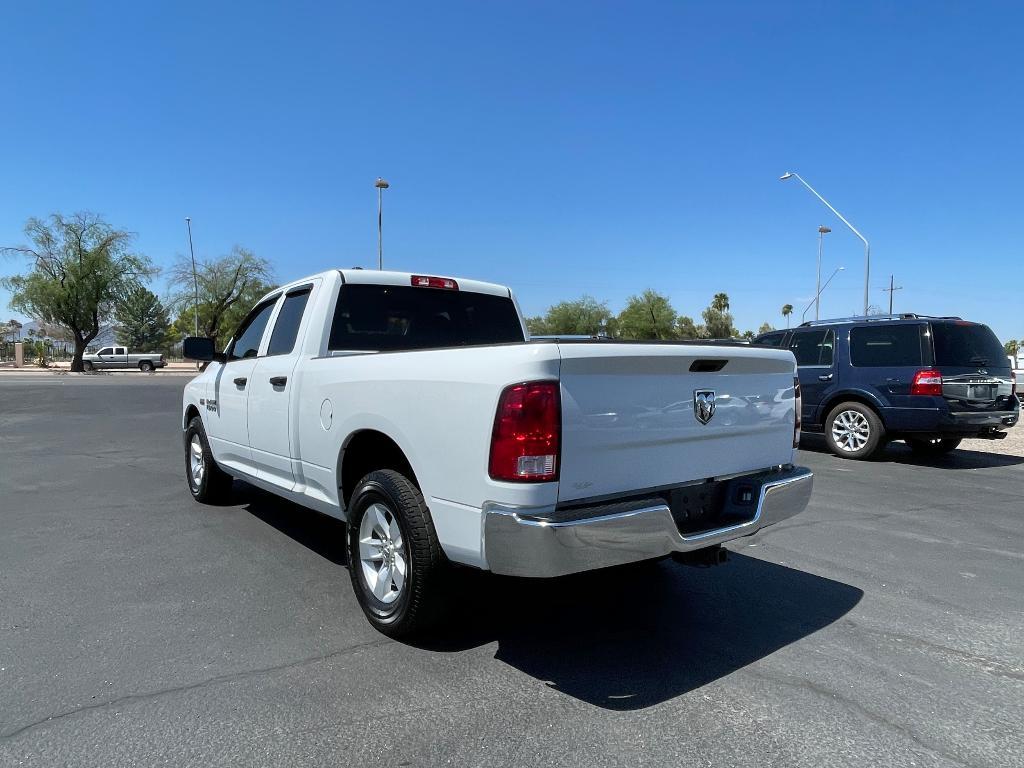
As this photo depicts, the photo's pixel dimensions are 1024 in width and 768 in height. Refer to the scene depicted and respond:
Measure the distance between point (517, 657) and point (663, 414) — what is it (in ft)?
4.47

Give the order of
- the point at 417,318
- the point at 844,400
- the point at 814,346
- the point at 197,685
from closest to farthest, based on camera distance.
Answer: the point at 197,685
the point at 417,318
the point at 844,400
the point at 814,346

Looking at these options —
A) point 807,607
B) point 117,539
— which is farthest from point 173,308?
point 807,607

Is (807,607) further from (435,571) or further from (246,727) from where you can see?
(246,727)

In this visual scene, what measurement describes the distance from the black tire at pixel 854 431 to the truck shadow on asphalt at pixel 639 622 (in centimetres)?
542

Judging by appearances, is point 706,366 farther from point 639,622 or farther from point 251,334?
point 251,334

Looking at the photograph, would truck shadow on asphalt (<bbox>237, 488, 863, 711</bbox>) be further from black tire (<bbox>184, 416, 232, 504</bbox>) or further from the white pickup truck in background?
the white pickup truck in background

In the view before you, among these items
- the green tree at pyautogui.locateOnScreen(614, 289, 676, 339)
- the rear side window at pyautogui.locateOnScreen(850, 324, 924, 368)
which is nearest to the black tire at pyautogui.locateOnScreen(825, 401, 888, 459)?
the rear side window at pyautogui.locateOnScreen(850, 324, 924, 368)

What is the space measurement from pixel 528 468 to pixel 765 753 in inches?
53.6

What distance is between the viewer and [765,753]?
2.50m

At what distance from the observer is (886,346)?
362 inches

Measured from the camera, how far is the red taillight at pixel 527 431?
269 cm

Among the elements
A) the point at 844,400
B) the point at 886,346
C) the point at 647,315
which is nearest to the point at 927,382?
the point at 886,346

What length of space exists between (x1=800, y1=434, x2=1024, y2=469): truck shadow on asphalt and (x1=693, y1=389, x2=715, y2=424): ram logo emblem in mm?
7311

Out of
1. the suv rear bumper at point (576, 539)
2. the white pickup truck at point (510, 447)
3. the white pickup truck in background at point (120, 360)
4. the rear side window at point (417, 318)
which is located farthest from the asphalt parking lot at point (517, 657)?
the white pickup truck in background at point (120, 360)
